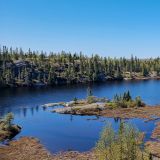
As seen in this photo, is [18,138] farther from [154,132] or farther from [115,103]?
[115,103]

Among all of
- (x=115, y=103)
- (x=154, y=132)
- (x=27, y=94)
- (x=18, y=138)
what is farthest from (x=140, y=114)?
(x=27, y=94)

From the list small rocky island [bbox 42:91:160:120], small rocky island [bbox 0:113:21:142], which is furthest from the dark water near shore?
small rocky island [bbox 42:91:160:120]

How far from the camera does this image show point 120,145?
5784 centimetres

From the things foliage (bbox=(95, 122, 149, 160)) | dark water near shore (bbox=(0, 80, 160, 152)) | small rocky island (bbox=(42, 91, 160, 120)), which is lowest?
dark water near shore (bbox=(0, 80, 160, 152))

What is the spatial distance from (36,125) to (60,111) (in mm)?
24268

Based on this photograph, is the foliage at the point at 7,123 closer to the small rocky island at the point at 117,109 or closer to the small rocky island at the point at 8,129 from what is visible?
the small rocky island at the point at 8,129

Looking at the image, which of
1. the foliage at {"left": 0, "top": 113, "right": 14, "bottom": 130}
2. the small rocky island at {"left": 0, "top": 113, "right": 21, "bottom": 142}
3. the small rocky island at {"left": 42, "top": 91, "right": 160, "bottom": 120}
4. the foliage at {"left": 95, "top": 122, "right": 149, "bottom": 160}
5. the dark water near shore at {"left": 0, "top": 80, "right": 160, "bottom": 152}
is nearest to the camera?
the foliage at {"left": 95, "top": 122, "right": 149, "bottom": 160}

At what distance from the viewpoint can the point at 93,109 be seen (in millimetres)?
137500

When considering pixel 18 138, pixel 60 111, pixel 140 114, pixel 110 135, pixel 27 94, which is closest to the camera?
pixel 110 135

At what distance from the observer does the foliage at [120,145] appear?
57.0 m

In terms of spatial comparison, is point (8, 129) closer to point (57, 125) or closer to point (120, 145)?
point (57, 125)

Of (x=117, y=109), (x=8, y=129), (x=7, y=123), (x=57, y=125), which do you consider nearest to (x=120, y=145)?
(x=8, y=129)

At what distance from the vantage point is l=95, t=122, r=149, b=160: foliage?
187ft

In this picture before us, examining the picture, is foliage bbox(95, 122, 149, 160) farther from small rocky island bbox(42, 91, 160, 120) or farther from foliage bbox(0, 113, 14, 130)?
small rocky island bbox(42, 91, 160, 120)
